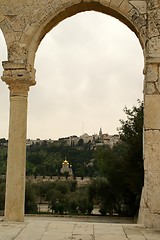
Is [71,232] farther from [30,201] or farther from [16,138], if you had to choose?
[30,201]

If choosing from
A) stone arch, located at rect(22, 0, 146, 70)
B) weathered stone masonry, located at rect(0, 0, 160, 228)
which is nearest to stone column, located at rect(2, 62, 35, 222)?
weathered stone masonry, located at rect(0, 0, 160, 228)

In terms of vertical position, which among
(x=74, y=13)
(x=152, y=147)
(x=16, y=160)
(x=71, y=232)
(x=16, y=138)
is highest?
(x=74, y=13)

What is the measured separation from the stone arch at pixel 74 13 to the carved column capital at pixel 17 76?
1.00 ft

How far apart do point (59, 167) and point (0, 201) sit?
3513 cm

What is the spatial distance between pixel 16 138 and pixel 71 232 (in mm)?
3258

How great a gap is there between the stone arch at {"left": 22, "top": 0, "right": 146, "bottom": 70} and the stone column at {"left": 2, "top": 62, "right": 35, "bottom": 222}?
52 centimetres

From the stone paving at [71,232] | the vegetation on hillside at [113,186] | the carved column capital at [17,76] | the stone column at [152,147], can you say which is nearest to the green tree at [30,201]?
the vegetation on hillside at [113,186]

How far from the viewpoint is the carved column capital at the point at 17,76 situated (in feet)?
31.9

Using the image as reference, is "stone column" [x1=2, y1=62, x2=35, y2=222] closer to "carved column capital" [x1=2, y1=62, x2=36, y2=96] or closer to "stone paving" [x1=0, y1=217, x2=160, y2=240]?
"carved column capital" [x1=2, y1=62, x2=36, y2=96]

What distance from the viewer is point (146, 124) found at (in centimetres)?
824

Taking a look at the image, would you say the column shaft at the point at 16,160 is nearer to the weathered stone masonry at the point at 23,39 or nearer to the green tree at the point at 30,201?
the weathered stone masonry at the point at 23,39

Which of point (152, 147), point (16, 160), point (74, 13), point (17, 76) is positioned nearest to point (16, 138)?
point (16, 160)

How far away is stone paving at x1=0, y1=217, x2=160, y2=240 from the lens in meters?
6.79

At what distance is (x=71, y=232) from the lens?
7301 mm
